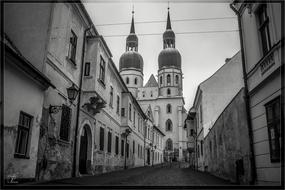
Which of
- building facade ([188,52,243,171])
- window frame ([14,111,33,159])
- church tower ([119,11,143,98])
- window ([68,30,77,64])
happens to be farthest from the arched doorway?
church tower ([119,11,143,98])

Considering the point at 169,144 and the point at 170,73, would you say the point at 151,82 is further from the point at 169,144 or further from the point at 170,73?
the point at 169,144

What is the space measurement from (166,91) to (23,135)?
65.4 m

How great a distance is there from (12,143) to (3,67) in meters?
2.29

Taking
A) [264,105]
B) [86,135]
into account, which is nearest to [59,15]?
[86,135]

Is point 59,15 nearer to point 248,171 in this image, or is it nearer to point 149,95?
point 248,171

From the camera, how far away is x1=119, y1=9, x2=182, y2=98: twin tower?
7381 centimetres

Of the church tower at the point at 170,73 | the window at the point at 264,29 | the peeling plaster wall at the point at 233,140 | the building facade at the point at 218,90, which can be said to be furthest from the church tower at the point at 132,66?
the window at the point at 264,29

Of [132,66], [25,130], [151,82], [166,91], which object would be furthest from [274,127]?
[151,82]

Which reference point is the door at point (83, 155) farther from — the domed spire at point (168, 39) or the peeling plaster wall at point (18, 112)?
the domed spire at point (168, 39)

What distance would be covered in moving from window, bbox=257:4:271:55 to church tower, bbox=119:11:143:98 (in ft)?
220

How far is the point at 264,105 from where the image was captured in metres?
8.03

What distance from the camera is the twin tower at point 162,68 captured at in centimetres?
7381

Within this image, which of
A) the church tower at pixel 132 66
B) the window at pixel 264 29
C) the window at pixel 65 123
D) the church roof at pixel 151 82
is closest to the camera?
the window at pixel 264 29

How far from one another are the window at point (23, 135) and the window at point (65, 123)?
2.63 m
